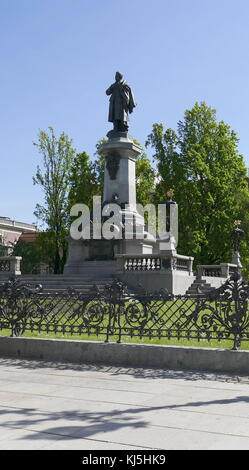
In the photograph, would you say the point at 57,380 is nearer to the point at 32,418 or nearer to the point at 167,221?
the point at 32,418

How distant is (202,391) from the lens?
7379 millimetres

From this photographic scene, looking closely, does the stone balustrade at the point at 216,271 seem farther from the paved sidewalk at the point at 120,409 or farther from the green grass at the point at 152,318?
the paved sidewalk at the point at 120,409

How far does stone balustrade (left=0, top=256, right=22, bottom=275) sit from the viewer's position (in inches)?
1215

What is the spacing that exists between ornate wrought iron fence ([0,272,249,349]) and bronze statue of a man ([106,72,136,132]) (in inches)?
800

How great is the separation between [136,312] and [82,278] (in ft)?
50.9

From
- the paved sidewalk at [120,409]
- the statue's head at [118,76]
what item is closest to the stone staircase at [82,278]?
the statue's head at [118,76]

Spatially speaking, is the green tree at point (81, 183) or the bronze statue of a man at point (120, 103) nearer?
the bronze statue of a man at point (120, 103)

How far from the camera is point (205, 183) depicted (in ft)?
135

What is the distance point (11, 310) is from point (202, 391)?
5.08 meters

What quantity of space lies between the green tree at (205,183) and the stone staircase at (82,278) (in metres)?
13.1

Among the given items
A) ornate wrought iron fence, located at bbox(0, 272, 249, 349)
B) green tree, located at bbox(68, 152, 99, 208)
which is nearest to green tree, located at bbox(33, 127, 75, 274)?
green tree, located at bbox(68, 152, 99, 208)

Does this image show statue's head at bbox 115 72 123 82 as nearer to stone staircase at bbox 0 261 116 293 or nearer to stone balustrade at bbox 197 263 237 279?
stone staircase at bbox 0 261 116 293

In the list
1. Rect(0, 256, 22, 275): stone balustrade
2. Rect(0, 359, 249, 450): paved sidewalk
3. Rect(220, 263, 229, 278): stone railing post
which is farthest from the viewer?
Rect(220, 263, 229, 278): stone railing post

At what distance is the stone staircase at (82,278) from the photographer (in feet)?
79.3
